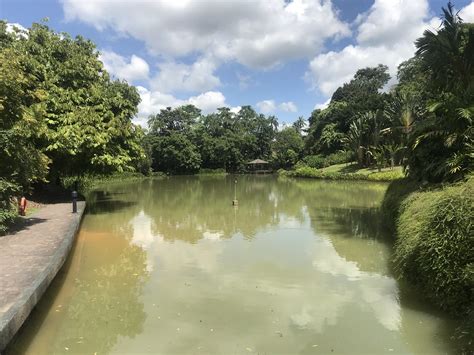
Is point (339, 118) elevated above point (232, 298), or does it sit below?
above

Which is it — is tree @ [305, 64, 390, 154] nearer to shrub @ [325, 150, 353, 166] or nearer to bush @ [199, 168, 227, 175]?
shrub @ [325, 150, 353, 166]

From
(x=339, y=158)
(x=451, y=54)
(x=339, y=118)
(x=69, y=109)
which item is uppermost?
(x=339, y=118)

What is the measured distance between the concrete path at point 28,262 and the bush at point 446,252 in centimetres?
586

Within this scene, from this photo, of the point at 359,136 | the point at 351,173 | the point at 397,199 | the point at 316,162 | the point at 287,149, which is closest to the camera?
the point at 397,199

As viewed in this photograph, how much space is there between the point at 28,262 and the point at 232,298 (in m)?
3.99

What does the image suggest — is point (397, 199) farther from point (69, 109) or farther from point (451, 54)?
point (69, 109)

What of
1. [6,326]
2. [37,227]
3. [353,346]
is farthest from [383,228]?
[6,326]

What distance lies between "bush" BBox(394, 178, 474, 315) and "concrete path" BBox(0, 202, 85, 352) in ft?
19.2

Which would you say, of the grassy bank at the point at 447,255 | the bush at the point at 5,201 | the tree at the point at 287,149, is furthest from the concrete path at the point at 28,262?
the tree at the point at 287,149

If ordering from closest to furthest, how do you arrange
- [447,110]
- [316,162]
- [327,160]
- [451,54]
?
1. [447,110]
2. [451,54]
3. [327,160]
4. [316,162]

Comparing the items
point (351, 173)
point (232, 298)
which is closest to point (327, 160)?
point (351, 173)

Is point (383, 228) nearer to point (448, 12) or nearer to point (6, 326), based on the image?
point (448, 12)

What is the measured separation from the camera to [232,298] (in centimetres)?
742

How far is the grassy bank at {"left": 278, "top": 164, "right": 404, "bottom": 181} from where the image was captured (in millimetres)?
35625
